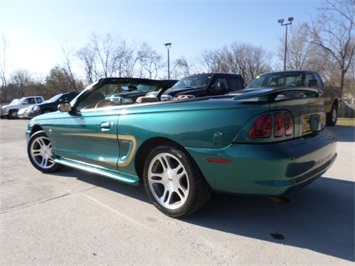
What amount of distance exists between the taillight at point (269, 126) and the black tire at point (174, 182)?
678 mm

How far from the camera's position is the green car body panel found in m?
2.47

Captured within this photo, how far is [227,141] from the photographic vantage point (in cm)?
257

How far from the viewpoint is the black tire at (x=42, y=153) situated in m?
4.91

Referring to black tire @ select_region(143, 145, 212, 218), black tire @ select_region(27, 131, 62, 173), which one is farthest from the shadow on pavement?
black tire @ select_region(27, 131, 62, 173)

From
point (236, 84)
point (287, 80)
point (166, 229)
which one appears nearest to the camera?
point (166, 229)

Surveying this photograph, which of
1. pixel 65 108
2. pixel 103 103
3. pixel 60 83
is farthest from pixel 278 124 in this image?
pixel 60 83

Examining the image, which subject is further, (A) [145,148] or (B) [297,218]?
(A) [145,148]

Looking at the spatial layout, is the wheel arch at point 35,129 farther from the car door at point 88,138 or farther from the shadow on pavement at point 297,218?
the shadow on pavement at point 297,218

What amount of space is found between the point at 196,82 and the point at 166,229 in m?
6.88

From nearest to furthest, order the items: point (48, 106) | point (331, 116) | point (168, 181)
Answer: point (168, 181), point (331, 116), point (48, 106)

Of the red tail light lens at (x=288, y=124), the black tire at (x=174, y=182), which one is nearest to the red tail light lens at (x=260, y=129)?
the red tail light lens at (x=288, y=124)

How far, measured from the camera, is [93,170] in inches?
152

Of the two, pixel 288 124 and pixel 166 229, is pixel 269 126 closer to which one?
pixel 288 124

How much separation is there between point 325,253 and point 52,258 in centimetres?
216
